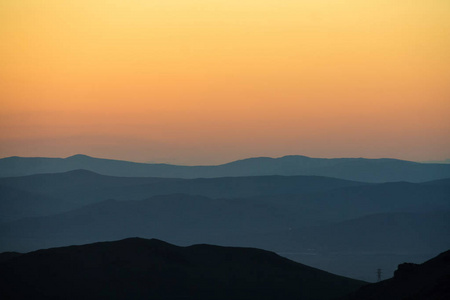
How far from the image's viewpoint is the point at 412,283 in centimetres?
4619

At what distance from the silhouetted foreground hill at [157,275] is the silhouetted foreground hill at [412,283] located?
13230 mm

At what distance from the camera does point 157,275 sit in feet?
208

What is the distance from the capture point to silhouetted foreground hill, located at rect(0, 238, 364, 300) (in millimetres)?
60362

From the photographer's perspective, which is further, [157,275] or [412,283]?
[157,275]

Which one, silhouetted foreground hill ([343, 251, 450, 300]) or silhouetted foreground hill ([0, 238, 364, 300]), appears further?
silhouetted foreground hill ([0, 238, 364, 300])

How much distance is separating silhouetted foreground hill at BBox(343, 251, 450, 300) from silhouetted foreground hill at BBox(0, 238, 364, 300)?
13230 millimetres

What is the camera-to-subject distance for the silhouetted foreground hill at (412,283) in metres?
42.5

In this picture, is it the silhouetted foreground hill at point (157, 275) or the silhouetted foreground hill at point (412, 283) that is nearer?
the silhouetted foreground hill at point (412, 283)

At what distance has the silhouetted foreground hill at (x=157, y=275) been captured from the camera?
60.4m

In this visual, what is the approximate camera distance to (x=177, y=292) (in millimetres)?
60969

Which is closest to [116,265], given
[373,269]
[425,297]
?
[425,297]

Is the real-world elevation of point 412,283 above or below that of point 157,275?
below

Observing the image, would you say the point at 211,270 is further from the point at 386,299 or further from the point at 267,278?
the point at 386,299

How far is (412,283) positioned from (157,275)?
23.6m
